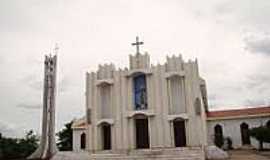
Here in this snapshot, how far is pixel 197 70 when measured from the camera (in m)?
25.1

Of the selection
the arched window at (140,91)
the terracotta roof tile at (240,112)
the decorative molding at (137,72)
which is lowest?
the terracotta roof tile at (240,112)

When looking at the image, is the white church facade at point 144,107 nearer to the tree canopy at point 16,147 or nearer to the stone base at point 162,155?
the stone base at point 162,155

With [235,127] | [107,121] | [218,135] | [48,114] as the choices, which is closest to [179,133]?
[107,121]

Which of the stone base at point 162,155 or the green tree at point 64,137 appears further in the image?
the green tree at point 64,137

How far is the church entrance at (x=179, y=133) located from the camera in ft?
81.8

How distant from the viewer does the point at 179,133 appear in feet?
82.6

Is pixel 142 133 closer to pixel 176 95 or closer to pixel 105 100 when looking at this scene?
pixel 176 95

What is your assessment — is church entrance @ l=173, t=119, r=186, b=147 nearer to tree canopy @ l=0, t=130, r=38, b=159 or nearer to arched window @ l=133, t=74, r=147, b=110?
arched window @ l=133, t=74, r=147, b=110

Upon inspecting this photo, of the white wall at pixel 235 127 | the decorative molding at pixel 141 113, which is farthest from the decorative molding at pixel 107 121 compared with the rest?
the white wall at pixel 235 127

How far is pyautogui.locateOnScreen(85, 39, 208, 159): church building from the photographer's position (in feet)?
80.6

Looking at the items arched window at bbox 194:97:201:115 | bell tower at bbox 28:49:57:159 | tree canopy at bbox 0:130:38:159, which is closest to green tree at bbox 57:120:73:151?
tree canopy at bbox 0:130:38:159

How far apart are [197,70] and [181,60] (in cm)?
149

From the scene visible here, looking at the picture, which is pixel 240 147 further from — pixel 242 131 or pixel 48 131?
pixel 48 131

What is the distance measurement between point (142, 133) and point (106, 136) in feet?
9.80
